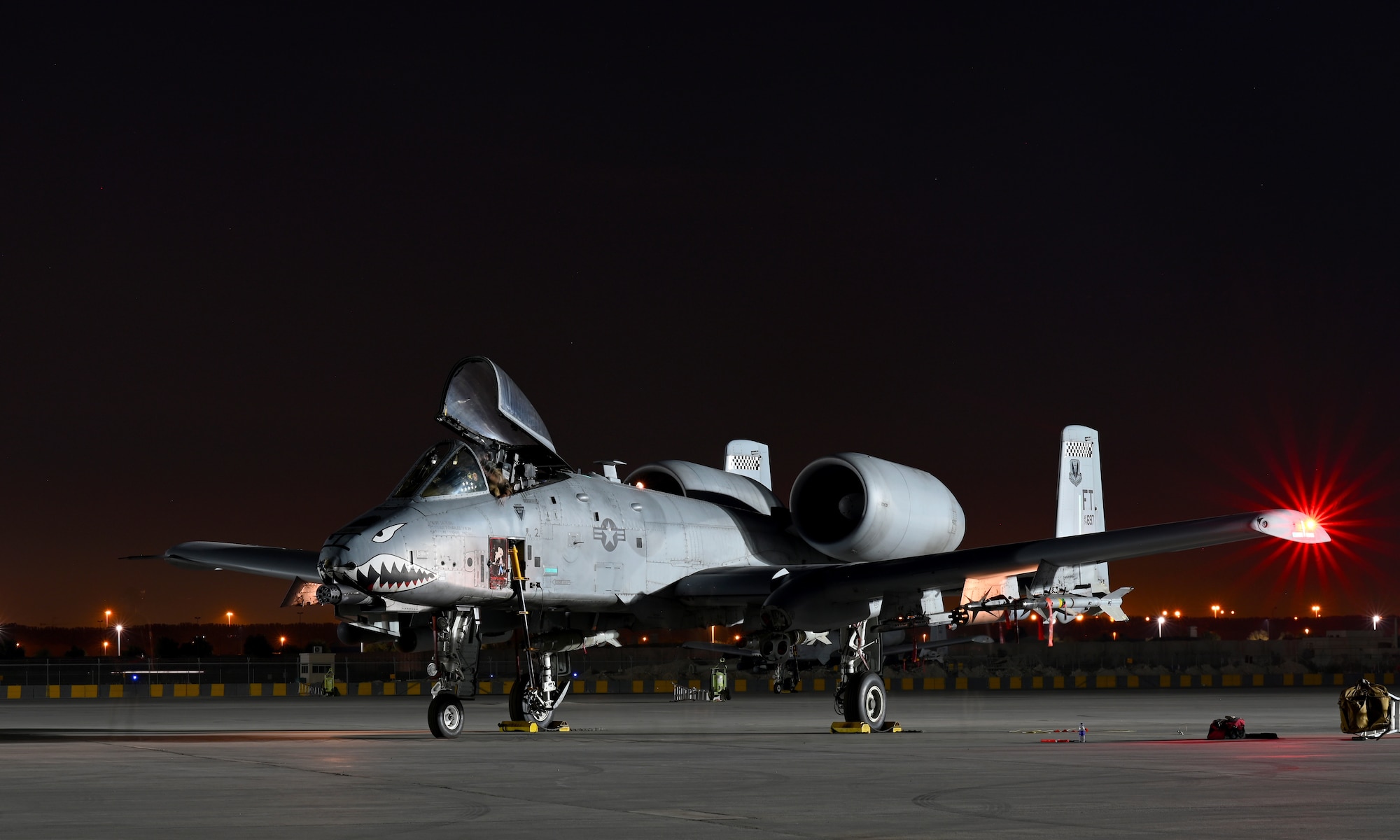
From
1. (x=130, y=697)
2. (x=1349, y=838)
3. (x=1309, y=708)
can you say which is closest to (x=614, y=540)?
(x=1349, y=838)

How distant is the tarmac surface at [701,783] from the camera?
8867 millimetres

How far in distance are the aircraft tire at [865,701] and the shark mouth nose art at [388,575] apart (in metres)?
6.23

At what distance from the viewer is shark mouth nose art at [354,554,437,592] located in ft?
57.2

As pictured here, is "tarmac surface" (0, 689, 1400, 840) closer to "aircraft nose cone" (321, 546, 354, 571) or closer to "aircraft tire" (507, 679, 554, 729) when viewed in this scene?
"aircraft tire" (507, 679, 554, 729)

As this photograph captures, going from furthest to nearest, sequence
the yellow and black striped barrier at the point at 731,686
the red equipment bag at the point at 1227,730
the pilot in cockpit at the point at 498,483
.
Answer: the yellow and black striped barrier at the point at 731,686 → the pilot in cockpit at the point at 498,483 → the red equipment bag at the point at 1227,730

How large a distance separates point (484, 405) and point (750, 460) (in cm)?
934

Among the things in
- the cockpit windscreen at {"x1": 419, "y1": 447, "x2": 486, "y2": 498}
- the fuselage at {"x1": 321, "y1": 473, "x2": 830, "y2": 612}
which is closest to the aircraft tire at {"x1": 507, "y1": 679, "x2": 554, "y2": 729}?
the fuselage at {"x1": 321, "y1": 473, "x2": 830, "y2": 612}

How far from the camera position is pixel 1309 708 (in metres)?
29.9

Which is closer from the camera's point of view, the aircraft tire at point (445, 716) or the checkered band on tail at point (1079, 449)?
the aircraft tire at point (445, 716)

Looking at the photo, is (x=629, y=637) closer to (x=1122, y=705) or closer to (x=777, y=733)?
(x=777, y=733)

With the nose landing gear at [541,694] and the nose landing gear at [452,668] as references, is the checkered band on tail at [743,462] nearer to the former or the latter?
the nose landing gear at [541,694]

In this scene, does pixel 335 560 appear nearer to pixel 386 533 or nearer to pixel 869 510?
pixel 386 533

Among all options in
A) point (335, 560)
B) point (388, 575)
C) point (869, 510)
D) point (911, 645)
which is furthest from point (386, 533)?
point (911, 645)

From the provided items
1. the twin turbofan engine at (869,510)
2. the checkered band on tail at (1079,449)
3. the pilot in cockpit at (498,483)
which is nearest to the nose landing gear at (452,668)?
the pilot in cockpit at (498,483)
